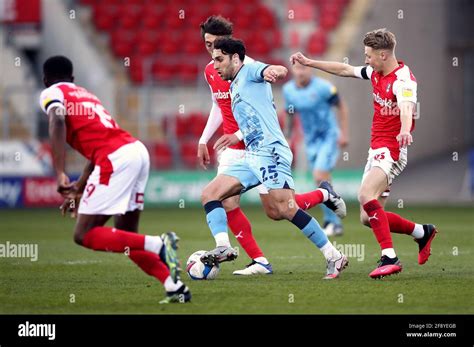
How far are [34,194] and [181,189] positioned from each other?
3.21 m

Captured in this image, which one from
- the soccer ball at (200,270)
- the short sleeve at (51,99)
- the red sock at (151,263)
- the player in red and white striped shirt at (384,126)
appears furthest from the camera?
the soccer ball at (200,270)

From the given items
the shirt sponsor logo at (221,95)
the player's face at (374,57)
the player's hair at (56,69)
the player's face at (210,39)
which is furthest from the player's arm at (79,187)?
the player's face at (374,57)

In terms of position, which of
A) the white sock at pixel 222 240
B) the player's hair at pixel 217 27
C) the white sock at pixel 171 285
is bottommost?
the white sock at pixel 171 285

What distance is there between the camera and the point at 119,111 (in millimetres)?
23156

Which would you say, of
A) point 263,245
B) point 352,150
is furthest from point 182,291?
point 352,150

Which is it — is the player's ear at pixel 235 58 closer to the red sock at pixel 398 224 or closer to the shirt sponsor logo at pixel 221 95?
the shirt sponsor logo at pixel 221 95

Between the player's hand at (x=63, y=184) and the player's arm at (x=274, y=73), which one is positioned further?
the player's arm at (x=274, y=73)

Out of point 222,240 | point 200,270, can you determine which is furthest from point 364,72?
point 200,270

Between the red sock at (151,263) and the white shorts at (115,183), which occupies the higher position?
the white shorts at (115,183)

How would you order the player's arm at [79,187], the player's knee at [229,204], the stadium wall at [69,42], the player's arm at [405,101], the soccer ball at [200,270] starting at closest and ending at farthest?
1. the player's arm at [79,187]
2. the player's arm at [405,101]
3. the soccer ball at [200,270]
4. the player's knee at [229,204]
5. the stadium wall at [69,42]

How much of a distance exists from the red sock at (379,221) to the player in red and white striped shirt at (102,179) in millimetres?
2312

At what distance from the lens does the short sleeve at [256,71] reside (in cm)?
923
